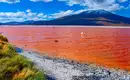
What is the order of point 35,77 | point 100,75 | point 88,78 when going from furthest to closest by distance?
point 100,75
point 88,78
point 35,77

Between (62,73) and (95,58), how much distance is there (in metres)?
16.0

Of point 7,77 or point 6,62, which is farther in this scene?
point 6,62

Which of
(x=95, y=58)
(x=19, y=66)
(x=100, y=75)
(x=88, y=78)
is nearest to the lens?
(x=19, y=66)

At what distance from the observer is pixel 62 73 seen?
61.5 feet

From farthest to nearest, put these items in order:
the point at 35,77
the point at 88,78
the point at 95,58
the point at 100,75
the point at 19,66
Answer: the point at 95,58
the point at 100,75
the point at 88,78
the point at 19,66
the point at 35,77

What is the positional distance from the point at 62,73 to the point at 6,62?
4586mm

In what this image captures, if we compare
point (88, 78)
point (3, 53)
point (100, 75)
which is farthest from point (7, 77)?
point (100, 75)

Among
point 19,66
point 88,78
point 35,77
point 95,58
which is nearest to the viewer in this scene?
point 35,77

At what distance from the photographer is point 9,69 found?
46.8 feet

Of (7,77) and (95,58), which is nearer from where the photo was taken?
(7,77)

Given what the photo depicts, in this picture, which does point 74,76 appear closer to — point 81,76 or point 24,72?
point 81,76

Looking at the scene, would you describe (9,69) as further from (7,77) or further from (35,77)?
(35,77)

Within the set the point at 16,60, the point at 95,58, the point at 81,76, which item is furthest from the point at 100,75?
the point at 95,58

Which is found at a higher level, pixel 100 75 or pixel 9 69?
pixel 9 69
